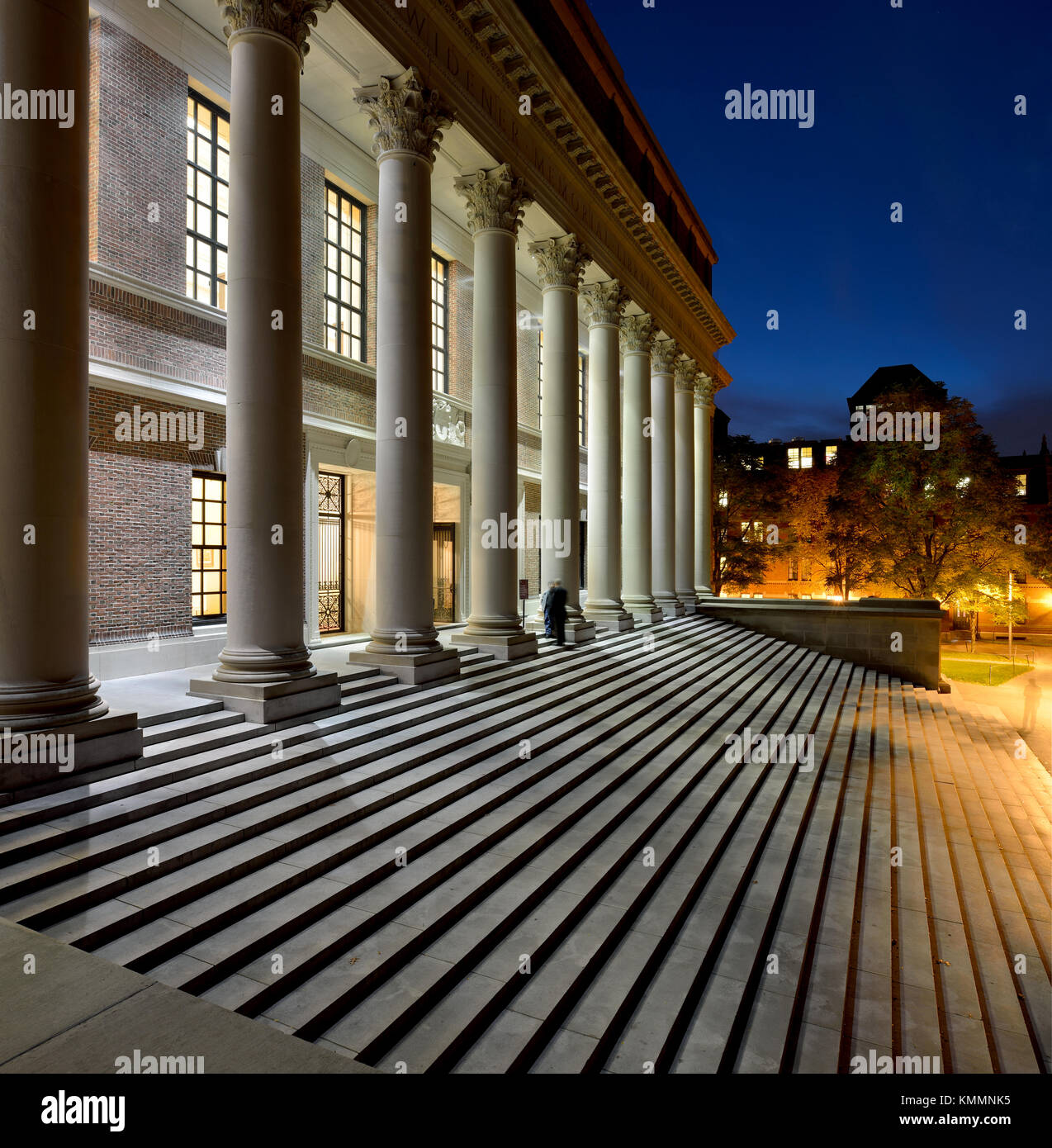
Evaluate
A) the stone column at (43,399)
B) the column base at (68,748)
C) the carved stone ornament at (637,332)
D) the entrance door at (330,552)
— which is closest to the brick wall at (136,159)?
the entrance door at (330,552)

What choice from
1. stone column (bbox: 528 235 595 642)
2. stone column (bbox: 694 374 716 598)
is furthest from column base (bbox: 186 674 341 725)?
stone column (bbox: 694 374 716 598)

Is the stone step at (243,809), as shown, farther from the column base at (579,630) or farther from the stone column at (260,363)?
the column base at (579,630)

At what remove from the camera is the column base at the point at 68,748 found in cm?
597

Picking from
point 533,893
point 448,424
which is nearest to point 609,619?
point 448,424

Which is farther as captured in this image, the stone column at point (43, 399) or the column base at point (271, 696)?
the column base at point (271, 696)

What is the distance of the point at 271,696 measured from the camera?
8633mm

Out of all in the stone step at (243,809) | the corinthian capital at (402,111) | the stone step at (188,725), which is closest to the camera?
the stone step at (243,809)

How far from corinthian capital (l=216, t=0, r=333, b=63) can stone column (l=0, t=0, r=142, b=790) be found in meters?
2.96

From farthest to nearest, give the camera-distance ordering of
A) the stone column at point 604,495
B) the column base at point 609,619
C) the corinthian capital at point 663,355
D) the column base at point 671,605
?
the corinthian capital at point 663,355
the column base at point 671,605
the stone column at point 604,495
the column base at point 609,619

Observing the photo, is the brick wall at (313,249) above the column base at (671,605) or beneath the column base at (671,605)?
above

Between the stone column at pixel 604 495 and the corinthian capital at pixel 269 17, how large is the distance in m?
12.0

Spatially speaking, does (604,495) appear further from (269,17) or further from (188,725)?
(188,725)

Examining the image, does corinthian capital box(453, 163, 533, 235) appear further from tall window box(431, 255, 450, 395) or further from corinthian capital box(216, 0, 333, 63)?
tall window box(431, 255, 450, 395)
